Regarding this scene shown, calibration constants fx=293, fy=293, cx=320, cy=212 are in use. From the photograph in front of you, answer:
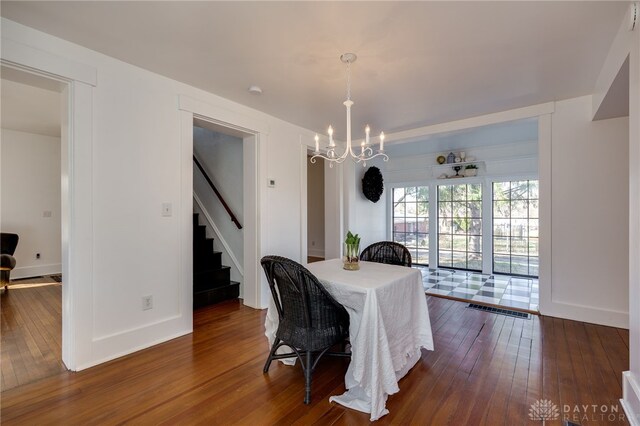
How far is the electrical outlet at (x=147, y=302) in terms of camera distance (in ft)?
8.16

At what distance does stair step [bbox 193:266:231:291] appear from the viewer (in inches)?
143

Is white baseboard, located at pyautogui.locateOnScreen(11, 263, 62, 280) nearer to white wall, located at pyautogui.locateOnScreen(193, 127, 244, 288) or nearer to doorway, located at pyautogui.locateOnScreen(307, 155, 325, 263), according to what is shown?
white wall, located at pyautogui.locateOnScreen(193, 127, 244, 288)

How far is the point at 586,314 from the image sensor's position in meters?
3.06

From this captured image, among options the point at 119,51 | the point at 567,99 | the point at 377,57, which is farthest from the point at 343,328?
the point at 567,99

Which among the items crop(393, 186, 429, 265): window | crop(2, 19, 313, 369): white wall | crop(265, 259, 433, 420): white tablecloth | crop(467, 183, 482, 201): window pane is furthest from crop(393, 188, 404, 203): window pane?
crop(2, 19, 313, 369): white wall

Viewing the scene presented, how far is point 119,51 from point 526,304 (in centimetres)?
490

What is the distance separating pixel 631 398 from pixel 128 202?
3584mm

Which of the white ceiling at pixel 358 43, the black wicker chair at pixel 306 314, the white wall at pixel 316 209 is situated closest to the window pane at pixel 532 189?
the white ceiling at pixel 358 43

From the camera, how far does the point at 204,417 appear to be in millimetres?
1649

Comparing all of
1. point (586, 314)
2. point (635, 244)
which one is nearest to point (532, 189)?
point (586, 314)

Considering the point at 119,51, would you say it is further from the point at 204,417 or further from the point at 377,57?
the point at 204,417

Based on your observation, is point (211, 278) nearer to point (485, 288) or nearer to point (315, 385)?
point (315, 385)

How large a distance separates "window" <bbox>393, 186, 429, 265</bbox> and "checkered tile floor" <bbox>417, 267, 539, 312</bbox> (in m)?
0.77

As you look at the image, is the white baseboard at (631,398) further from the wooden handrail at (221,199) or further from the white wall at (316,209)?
the white wall at (316,209)
